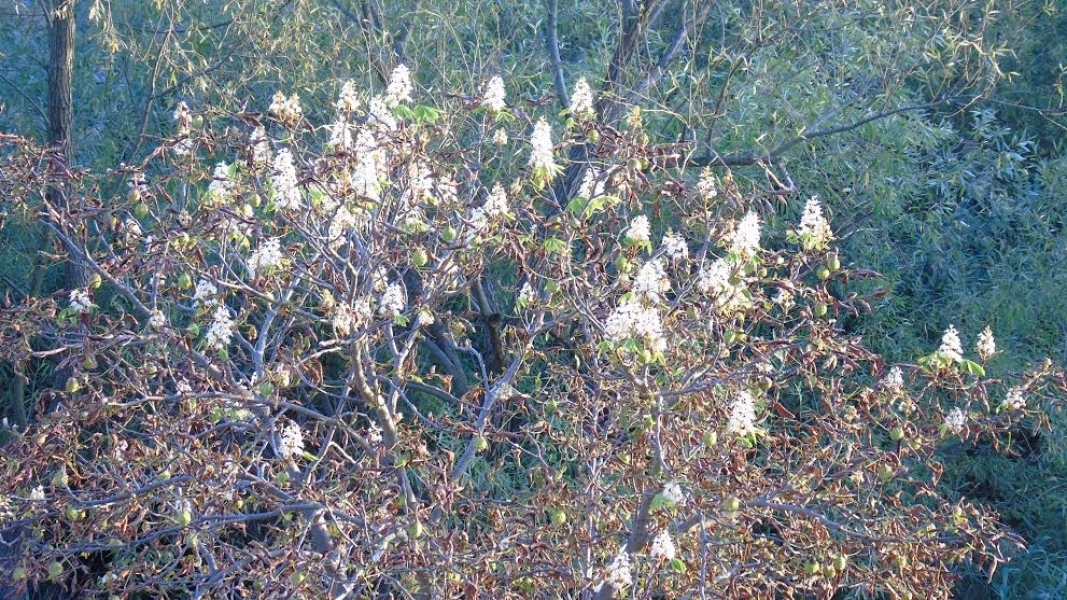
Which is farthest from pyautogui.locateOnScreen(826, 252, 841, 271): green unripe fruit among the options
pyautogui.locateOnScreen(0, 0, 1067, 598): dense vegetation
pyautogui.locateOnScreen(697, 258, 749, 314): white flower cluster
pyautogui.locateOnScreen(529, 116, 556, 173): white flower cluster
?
pyautogui.locateOnScreen(529, 116, 556, 173): white flower cluster

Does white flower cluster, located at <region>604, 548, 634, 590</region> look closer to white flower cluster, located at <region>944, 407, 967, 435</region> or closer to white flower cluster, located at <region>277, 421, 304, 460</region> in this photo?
white flower cluster, located at <region>277, 421, 304, 460</region>

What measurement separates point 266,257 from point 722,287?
3.57 feet

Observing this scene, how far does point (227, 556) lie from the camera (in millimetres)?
3545

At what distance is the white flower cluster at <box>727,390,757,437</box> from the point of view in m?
2.77

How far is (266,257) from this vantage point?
2.94 metres

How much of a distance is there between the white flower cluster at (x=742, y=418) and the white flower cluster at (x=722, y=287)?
23 cm

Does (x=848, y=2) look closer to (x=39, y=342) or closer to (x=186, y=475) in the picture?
(x=186, y=475)

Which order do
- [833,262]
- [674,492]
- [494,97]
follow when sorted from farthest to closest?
[494,97] < [833,262] < [674,492]

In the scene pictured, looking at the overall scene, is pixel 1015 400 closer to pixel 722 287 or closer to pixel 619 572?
pixel 722 287

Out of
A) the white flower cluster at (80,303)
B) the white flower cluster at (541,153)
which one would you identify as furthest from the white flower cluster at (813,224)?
the white flower cluster at (80,303)

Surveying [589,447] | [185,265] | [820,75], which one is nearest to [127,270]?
[185,265]

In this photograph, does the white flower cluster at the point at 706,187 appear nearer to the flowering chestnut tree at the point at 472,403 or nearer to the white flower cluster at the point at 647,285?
the flowering chestnut tree at the point at 472,403

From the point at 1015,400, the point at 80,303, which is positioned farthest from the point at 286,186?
the point at 1015,400

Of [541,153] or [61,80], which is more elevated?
[541,153]
